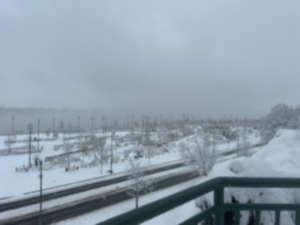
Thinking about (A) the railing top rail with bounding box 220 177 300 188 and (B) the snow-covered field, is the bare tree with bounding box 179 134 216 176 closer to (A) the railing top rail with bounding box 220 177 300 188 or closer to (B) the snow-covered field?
(B) the snow-covered field

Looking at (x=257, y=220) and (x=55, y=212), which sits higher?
(x=257, y=220)

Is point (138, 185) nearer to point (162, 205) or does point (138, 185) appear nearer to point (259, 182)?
point (259, 182)

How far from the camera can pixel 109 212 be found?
21172mm

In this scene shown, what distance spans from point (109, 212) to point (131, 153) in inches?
1163

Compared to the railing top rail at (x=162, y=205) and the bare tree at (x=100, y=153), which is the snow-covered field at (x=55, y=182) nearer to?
the bare tree at (x=100, y=153)

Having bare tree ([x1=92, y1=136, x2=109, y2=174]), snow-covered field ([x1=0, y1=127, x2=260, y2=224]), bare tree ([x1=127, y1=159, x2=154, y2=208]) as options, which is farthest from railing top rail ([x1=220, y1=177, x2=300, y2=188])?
bare tree ([x1=92, y1=136, x2=109, y2=174])

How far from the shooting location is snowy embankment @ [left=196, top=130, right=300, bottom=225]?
3150 mm

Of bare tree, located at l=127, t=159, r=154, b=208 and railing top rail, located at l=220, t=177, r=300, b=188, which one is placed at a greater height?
railing top rail, located at l=220, t=177, r=300, b=188

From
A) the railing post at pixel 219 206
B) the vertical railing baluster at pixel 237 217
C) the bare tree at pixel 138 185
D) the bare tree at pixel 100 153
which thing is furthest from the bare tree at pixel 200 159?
the railing post at pixel 219 206

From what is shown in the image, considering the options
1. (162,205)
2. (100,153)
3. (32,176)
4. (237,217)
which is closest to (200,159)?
(100,153)

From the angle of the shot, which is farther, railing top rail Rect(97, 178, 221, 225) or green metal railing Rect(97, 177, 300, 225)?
green metal railing Rect(97, 177, 300, 225)

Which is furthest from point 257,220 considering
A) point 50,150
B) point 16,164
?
point 50,150

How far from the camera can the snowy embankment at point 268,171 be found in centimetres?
315

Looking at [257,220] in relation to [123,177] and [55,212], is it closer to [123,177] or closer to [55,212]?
[55,212]
